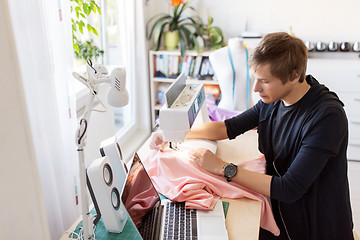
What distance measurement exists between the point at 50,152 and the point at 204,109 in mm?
773

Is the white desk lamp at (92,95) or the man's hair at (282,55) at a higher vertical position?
the man's hair at (282,55)

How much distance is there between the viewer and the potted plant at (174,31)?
10.9 ft

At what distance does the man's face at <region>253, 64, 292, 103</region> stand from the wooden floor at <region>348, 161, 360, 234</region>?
159cm

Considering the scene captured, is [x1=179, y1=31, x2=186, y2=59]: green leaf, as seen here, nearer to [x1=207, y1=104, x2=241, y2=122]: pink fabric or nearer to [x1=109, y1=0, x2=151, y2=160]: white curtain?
[x1=109, y1=0, x2=151, y2=160]: white curtain

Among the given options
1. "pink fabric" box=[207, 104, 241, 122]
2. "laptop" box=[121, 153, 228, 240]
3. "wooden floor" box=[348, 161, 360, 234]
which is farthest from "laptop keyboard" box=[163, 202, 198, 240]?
"wooden floor" box=[348, 161, 360, 234]

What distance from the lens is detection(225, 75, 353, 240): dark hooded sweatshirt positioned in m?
1.27

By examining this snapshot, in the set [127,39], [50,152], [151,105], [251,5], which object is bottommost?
[151,105]

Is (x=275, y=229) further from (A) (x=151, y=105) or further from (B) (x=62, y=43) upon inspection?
(A) (x=151, y=105)

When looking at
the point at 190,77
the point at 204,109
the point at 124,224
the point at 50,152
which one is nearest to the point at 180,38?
the point at 190,77

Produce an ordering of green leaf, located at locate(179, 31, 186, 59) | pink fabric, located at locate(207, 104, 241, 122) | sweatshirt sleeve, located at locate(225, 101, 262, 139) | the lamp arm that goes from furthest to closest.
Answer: green leaf, located at locate(179, 31, 186, 59)
pink fabric, located at locate(207, 104, 241, 122)
sweatshirt sleeve, located at locate(225, 101, 262, 139)
the lamp arm

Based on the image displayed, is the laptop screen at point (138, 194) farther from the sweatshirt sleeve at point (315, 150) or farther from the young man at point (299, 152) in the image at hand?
the sweatshirt sleeve at point (315, 150)

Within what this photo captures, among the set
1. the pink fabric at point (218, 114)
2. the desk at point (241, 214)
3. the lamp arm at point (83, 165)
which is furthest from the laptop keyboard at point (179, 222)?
the pink fabric at point (218, 114)

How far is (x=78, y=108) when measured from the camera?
224 cm

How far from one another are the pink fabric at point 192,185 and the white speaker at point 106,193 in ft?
0.74
